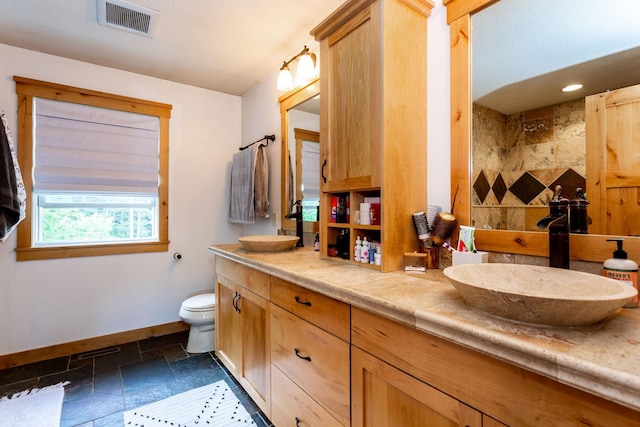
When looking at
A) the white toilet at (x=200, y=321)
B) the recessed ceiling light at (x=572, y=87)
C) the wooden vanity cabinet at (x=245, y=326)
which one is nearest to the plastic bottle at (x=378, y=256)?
the wooden vanity cabinet at (x=245, y=326)

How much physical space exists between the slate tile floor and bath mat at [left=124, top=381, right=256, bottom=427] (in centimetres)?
5

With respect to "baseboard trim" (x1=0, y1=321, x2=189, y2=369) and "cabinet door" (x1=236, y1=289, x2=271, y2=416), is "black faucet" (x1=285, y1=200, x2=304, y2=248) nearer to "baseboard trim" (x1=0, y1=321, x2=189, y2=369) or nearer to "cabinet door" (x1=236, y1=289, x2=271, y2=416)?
"cabinet door" (x1=236, y1=289, x2=271, y2=416)

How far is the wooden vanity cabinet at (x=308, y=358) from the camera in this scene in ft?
3.53

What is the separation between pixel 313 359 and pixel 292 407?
326 mm

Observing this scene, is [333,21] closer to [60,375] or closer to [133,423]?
[133,423]

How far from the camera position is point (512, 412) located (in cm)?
64

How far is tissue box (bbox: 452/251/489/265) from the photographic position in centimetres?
116

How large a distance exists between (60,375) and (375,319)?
2.43 meters

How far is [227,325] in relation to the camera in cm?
204

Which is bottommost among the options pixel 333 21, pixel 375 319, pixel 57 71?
pixel 375 319

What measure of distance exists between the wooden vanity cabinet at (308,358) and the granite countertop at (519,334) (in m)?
0.13

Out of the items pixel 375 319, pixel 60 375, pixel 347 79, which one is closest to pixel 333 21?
pixel 347 79

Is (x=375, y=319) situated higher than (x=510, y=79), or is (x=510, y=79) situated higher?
(x=510, y=79)

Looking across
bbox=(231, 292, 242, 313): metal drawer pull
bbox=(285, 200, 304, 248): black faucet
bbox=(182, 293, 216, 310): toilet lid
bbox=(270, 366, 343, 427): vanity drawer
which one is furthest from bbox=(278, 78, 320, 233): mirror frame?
bbox=(270, 366, 343, 427): vanity drawer
